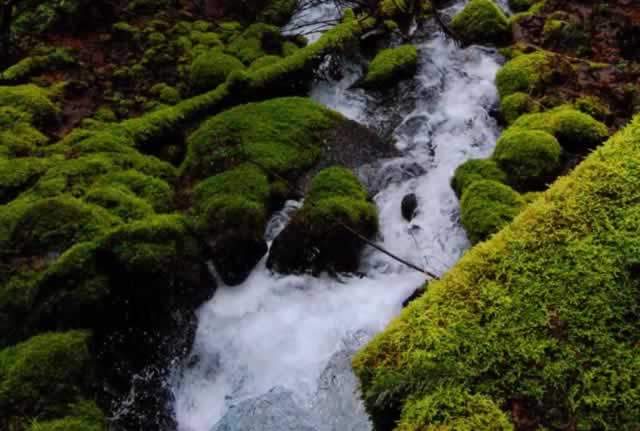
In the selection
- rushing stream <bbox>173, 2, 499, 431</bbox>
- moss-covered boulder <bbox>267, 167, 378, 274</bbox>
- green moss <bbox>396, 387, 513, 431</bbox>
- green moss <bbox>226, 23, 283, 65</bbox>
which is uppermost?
green moss <bbox>396, 387, 513, 431</bbox>

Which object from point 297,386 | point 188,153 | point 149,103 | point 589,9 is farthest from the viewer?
point 589,9

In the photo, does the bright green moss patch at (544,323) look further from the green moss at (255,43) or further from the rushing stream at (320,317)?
the green moss at (255,43)

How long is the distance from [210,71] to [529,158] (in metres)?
5.21

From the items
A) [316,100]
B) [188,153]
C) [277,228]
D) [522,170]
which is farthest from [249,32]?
[522,170]

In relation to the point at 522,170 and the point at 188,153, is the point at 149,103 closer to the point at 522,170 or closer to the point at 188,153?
the point at 188,153

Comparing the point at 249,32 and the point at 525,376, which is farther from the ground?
the point at 525,376

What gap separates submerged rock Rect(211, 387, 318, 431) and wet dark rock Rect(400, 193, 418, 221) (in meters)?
2.81

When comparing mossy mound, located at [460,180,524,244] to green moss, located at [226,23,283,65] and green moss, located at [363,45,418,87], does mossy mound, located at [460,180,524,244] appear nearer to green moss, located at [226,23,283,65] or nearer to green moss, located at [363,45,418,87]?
green moss, located at [363,45,418,87]

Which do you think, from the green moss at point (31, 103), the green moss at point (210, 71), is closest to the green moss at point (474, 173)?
the green moss at point (210, 71)

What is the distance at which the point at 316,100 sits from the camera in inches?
360

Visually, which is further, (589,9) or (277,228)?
(589,9)

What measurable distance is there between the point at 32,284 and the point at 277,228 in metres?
2.71

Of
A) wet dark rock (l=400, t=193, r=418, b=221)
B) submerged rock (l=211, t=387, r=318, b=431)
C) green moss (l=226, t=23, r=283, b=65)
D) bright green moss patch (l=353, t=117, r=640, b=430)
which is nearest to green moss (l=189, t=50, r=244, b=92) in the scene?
green moss (l=226, t=23, r=283, b=65)

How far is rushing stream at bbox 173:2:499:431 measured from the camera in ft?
15.8
